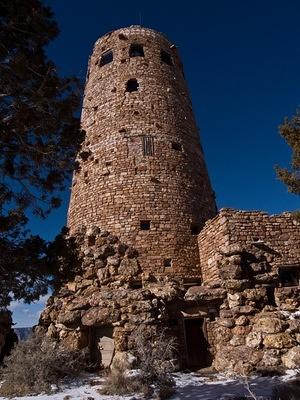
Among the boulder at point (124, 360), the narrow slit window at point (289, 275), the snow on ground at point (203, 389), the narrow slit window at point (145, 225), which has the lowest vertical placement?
the snow on ground at point (203, 389)

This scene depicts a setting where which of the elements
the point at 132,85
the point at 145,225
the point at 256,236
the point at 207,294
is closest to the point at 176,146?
the point at 132,85

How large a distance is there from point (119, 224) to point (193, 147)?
622 centimetres

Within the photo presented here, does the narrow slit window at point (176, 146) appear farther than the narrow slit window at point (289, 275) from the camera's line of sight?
Yes

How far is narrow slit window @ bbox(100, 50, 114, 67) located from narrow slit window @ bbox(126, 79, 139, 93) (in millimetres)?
2388

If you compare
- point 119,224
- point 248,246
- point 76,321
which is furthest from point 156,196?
point 76,321

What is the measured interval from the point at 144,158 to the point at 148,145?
753 millimetres

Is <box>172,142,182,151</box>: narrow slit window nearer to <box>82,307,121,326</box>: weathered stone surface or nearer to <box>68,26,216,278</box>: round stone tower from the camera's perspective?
<box>68,26,216,278</box>: round stone tower

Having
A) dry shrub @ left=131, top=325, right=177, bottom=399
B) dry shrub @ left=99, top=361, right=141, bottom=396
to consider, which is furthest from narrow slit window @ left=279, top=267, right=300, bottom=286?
dry shrub @ left=99, top=361, right=141, bottom=396

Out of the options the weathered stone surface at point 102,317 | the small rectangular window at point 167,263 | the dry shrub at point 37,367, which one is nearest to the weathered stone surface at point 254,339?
the small rectangular window at point 167,263

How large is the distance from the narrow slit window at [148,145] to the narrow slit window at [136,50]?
18.6 ft

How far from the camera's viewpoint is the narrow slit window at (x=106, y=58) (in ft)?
70.9

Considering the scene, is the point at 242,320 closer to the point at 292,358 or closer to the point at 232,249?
the point at 292,358

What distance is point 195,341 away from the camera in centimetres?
1595

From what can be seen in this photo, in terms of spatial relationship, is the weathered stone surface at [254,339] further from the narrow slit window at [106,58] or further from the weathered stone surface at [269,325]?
the narrow slit window at [106,58]
